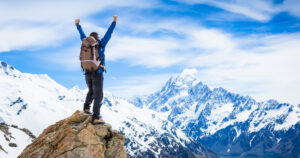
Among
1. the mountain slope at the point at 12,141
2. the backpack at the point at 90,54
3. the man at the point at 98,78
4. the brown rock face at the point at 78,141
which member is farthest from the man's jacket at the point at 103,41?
the mountain slope at the point at 12,141

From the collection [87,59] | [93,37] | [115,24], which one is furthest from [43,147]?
[115,24]

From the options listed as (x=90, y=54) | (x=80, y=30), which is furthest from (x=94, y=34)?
(x=80, y=30)

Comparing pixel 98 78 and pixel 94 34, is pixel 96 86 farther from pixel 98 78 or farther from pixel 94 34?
pixel 94 34

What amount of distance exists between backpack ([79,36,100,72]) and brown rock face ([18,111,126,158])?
2635 mm

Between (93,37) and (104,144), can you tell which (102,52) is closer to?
(93,37)

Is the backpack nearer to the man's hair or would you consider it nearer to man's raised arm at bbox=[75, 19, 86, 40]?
the man's hair

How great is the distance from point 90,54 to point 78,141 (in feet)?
14.1

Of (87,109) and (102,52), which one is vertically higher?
(102,52)

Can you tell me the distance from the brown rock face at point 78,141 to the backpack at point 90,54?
2.64 metres

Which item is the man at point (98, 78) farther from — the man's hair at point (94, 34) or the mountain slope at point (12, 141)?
the mountain slope at point (12, 141)

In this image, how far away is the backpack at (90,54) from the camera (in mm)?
16703

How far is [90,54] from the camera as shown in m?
16.8

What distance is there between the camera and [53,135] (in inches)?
652

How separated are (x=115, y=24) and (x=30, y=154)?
767 centimetres
